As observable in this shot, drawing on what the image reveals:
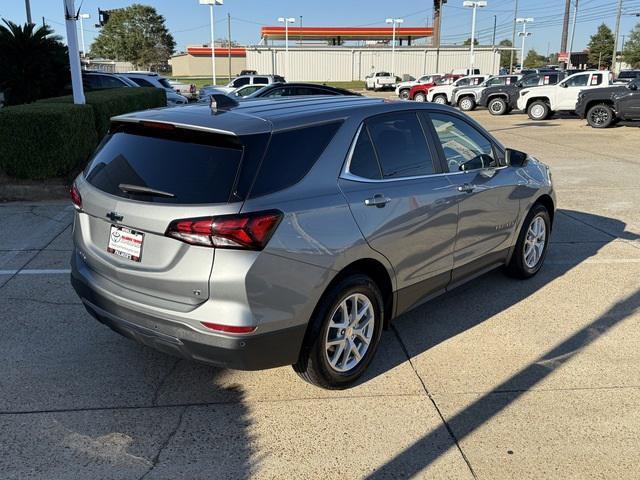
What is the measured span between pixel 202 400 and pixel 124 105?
10.1 m

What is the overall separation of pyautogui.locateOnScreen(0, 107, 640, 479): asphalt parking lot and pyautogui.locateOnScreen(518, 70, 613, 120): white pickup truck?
65.4 feet

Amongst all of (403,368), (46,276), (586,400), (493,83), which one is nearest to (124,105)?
(46,276)

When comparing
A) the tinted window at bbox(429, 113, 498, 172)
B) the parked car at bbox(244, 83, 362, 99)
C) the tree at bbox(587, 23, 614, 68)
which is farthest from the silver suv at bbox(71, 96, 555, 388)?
the tree at bbox(587, 23, 614, 68)

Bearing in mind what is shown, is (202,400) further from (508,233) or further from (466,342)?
(508,233)

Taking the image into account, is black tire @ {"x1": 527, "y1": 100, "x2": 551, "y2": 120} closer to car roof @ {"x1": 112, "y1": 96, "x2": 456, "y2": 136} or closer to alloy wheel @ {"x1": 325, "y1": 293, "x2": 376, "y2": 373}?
car roof @ {"x1": 112, "y1": 96, "x2": 456, "y2": 136}

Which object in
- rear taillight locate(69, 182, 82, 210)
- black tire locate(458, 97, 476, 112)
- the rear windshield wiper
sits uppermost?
the rear windshield wiper

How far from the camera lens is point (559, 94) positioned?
23734 millimetres

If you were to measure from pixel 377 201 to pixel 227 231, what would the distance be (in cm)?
109

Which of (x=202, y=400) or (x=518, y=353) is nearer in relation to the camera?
(x=202, y=400)

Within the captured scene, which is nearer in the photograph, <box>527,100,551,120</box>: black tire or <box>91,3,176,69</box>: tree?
<box>527,100,551,120</box>: black tire

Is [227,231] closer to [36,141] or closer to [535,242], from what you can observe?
[535,242]

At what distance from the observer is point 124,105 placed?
488 inches

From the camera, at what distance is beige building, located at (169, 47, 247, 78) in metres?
88.3

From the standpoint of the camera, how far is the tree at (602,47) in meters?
93.8
